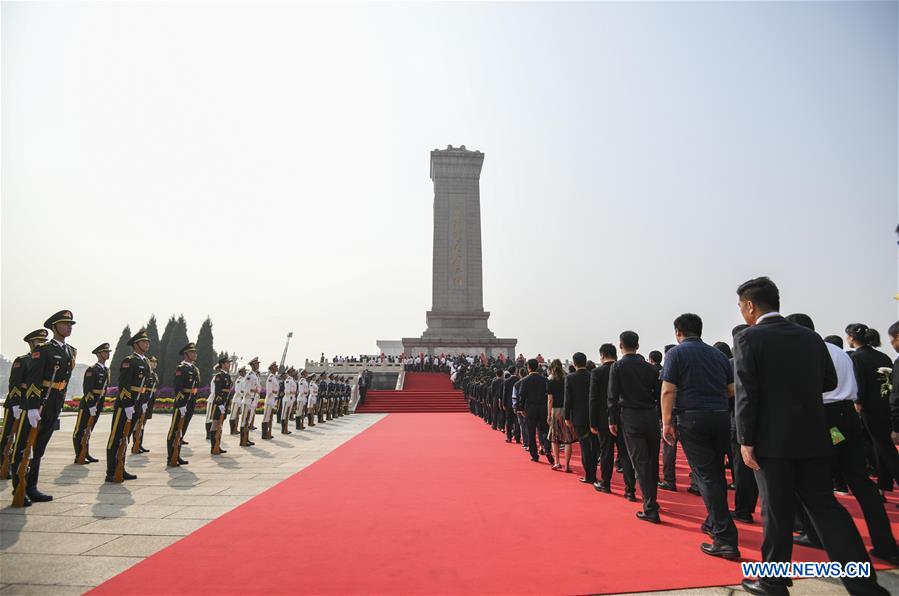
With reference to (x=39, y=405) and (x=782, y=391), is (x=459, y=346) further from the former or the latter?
(x=782, y=391)

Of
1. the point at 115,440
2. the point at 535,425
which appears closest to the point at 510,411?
the point at 535,425

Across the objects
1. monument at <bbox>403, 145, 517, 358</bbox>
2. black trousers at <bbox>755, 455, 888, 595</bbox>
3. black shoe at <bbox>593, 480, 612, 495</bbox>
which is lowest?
black shoe at <bbox>593, 480, 612, 495</bbox>

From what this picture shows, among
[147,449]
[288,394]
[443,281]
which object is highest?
[443,281]

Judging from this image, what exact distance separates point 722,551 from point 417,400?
2078 cm

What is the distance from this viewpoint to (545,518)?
4.75m

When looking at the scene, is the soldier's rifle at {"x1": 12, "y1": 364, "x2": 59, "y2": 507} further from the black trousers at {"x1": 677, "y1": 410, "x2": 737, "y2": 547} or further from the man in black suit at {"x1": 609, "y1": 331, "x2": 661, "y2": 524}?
the black trousers at {"x1": 677, "y1": 410, "x2": 737, "y2": 547}

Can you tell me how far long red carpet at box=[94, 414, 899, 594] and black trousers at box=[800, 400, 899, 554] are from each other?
17.6 inches

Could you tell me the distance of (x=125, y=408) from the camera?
6.99m

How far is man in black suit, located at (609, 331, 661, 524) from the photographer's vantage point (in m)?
4.80

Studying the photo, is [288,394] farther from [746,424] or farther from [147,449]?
[746,424]

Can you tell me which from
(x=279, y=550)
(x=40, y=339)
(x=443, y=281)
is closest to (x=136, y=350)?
(x=40, y=339)

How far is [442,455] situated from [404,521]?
4.55 metres

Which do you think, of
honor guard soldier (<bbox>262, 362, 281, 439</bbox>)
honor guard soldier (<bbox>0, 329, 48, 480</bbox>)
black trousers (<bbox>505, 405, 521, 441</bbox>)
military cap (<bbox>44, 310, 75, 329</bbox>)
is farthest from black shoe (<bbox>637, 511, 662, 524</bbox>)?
honor guard soldier (<bbox>262, 362, 281, 439</bbox>)

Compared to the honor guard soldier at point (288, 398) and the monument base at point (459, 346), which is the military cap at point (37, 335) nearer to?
the honor guard soldier at point (288, 398)
